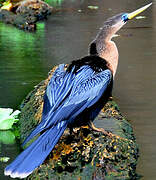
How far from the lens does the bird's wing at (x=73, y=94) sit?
4281 millimetres

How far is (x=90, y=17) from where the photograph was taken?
12711mm

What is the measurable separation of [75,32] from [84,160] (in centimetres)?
679

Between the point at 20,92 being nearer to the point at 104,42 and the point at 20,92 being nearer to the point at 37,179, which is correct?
the point at 104,42

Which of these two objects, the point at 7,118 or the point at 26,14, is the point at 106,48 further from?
the point at 26,14

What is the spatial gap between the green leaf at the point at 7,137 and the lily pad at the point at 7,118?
98mm

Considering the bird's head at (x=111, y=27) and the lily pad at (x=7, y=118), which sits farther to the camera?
the lily pad at (x=7, y=118)

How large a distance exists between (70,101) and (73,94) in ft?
0.26

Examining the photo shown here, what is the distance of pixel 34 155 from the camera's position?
4051mm

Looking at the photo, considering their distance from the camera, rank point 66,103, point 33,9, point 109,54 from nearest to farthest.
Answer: point 66,103 → point 109,54 → point 33,9

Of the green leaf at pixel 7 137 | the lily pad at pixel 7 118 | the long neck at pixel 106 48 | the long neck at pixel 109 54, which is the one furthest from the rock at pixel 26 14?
the long neck at pixel 109 54

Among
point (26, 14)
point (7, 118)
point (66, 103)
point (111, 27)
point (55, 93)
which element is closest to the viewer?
point (66, 103)

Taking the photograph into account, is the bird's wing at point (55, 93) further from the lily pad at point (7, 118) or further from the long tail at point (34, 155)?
the lily pad at point (7, 118)

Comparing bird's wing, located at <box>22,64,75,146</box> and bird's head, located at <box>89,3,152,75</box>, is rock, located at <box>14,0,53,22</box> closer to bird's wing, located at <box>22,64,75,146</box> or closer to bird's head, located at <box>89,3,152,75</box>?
bird's head, located at <box>89,3,152,75</box>

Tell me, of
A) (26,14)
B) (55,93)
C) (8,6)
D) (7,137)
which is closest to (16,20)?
(26,14)
